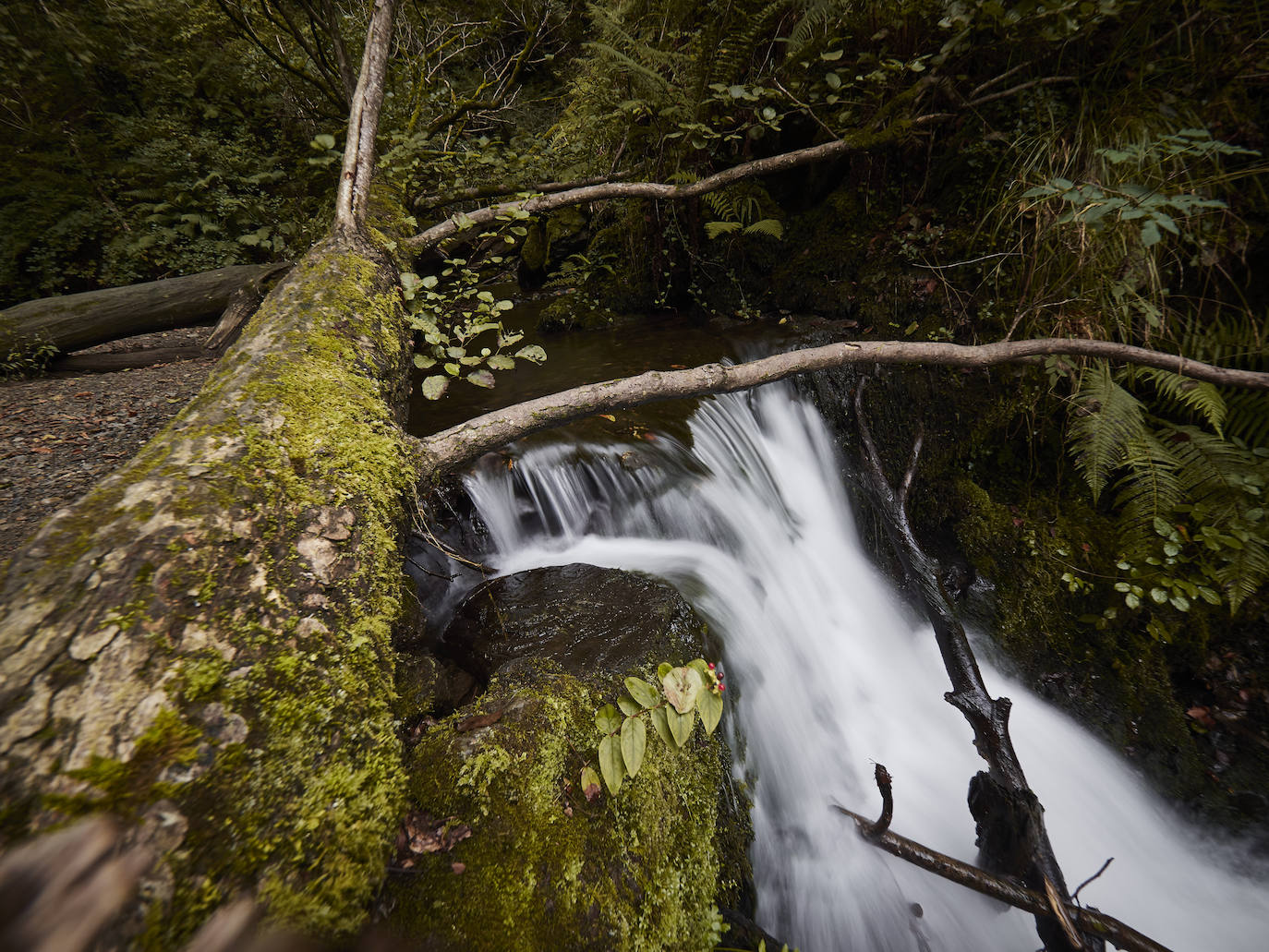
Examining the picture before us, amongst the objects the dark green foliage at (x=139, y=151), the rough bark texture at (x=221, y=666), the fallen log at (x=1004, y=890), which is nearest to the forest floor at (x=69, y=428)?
the rough bark texture at (x=221, y=666)

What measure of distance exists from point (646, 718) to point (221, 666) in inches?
45.5

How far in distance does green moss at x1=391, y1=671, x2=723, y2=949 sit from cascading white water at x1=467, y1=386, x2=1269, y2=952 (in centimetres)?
88

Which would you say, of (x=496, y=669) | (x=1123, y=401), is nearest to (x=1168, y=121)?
(x=1123, y=401)

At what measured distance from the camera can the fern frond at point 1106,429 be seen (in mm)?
2949

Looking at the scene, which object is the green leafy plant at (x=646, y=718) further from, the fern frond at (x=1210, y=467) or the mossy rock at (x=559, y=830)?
the fern frond at (x=1210, y=467)

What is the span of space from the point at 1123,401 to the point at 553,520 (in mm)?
3691

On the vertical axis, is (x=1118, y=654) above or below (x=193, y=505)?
below

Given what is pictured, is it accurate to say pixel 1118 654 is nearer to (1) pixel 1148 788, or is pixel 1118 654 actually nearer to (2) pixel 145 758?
(1) pixel 1148 788

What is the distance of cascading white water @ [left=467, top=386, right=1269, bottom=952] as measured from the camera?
244cm

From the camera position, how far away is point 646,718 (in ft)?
5.21

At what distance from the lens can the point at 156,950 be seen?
81 cm

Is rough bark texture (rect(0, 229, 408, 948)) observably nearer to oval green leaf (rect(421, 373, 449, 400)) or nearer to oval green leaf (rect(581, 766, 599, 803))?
oval green leaf (rect(581, 766, 599, 803))

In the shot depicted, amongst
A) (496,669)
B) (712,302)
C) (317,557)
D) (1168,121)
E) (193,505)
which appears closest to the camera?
(193,505)

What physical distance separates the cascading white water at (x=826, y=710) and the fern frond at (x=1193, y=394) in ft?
6.71
